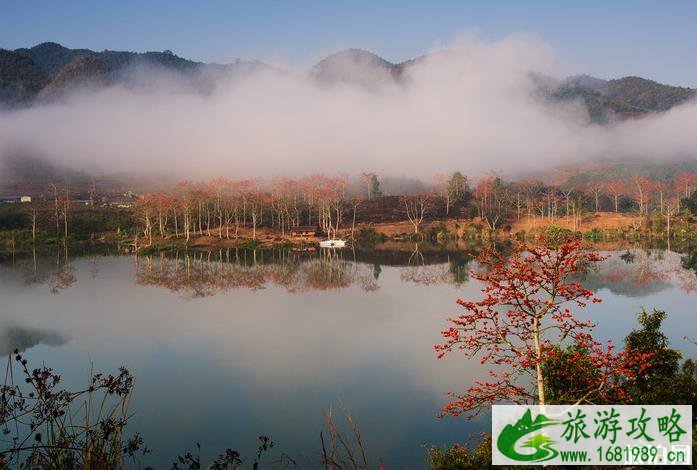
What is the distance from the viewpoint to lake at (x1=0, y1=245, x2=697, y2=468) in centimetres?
1312

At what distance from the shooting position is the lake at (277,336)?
13.1 m

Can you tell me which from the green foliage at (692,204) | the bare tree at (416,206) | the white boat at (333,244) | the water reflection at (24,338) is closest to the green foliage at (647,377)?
the water reflection at (24,338)

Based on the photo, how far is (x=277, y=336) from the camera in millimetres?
22141

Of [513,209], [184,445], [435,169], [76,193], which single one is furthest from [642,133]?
[184,445]

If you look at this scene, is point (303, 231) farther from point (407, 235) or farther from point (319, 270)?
point (319, 270)

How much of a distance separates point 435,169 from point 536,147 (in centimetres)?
5959

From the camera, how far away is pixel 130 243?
61469mm

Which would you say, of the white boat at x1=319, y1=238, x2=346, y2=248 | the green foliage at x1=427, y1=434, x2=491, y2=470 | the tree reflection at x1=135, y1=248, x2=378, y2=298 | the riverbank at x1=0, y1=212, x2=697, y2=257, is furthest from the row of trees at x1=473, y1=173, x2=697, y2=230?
the green foliage at x1=427, y1=434, x2=491, y2=470

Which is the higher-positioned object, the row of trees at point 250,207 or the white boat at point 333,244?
the row of trees at point 250,207

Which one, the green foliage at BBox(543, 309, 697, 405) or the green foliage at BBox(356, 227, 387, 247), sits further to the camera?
the green foliage at BBox(356, 227, 387, 247)

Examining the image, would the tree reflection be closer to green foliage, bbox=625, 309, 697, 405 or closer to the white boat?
the white boat

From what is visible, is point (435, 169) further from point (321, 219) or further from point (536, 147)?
point (321, 219)

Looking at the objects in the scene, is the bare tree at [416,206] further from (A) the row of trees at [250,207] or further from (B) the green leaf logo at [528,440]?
(B) the green leaf logo at [528,440]

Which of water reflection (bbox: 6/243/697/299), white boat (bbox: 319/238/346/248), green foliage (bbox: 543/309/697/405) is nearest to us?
green foliage (bbox: 543/309/697/405)
